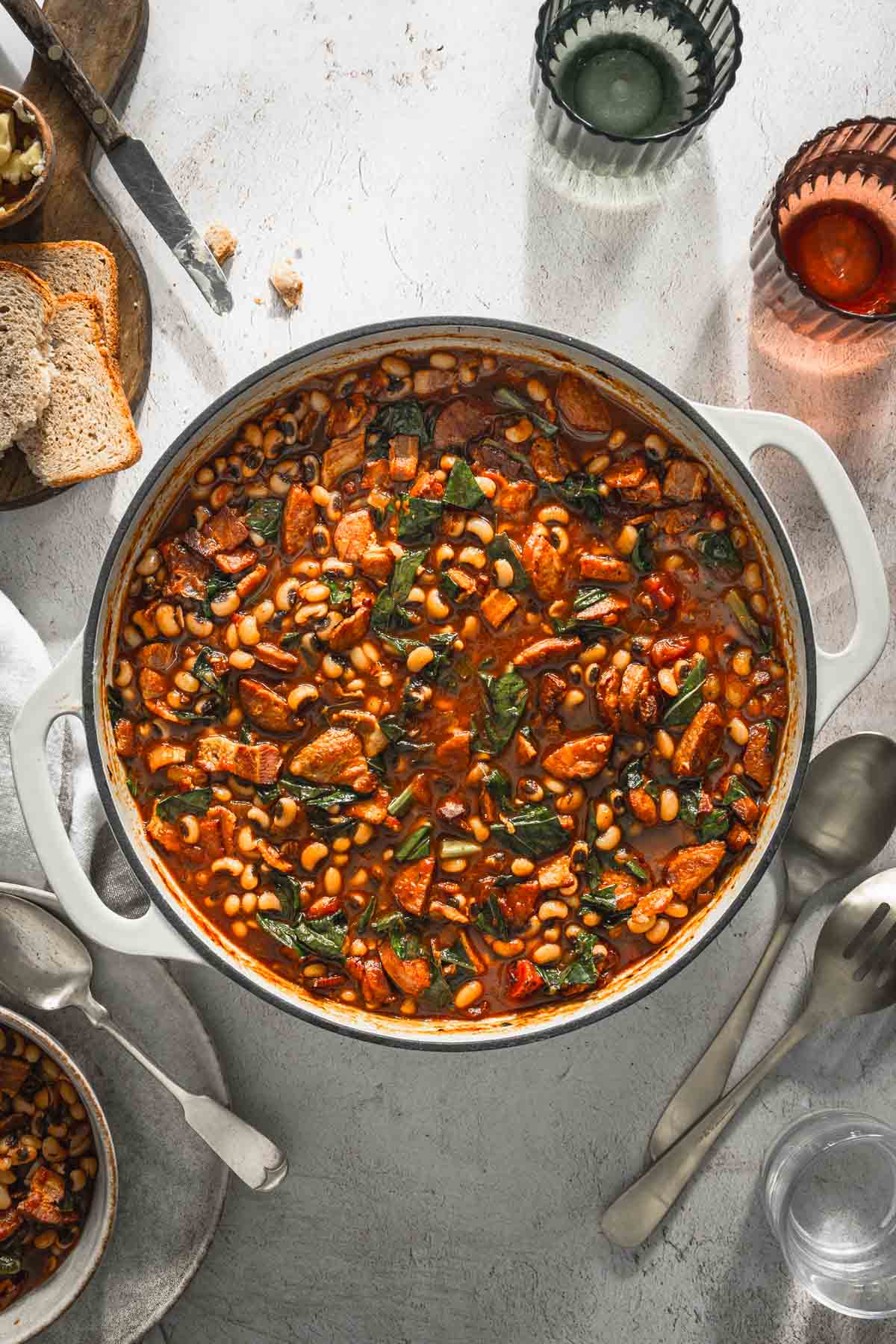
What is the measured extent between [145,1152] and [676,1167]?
5.28 ft

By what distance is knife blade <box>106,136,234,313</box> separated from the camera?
10.6 ft

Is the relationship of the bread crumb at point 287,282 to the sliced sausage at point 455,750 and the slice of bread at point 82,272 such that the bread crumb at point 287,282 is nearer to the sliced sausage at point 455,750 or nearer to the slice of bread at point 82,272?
the slice of bread at point 82,272

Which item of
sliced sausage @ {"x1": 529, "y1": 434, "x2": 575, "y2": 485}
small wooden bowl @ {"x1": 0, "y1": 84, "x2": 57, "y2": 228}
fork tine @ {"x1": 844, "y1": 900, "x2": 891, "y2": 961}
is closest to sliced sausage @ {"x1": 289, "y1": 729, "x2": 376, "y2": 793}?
sliced sausage @ {"x1": 529, "y1": 434, "x2": 575, "y2": 485}

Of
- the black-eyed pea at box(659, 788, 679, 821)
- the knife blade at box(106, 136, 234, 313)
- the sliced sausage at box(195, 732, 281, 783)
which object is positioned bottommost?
the sliced sausage at box(195, 732, 281, 783)

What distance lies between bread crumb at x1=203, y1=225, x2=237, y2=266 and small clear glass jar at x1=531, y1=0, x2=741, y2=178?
102cm

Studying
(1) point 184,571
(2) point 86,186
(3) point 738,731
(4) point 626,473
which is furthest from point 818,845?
(2) point 86,186

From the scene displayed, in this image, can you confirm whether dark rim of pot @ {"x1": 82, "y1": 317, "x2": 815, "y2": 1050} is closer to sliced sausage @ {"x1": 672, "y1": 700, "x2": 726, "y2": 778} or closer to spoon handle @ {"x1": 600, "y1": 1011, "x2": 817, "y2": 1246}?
sliced sausage @ {"x1": 672, "y1": 700, "x2": 726, "y2": 778}

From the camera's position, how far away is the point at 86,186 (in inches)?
131

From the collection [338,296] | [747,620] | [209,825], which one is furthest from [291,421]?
[747,620]

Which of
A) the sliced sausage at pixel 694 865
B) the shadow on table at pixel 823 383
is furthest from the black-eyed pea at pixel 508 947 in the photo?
the shadow on table at pixel 823 383

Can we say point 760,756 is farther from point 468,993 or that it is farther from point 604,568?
point 468,993

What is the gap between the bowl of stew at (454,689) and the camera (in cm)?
301

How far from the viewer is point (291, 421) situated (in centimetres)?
310

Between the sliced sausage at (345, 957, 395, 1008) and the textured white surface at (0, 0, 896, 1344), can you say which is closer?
the sliced sausage at (345, 957, 395, 1008)
